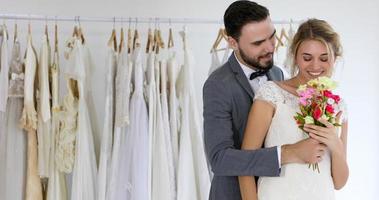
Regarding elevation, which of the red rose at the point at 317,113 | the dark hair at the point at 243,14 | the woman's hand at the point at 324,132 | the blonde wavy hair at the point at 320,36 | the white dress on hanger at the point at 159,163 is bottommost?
the white dress on hanger at the point at 159,163

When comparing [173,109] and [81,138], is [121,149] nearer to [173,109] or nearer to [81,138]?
[81,138]

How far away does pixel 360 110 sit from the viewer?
Answer: 9.86ft

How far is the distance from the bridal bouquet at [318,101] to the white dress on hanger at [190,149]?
986 millimetres

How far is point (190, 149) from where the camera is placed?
7.72 feet

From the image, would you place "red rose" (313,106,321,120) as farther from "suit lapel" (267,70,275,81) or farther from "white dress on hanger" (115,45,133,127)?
"white dress on hanger" (115,45,133,127)

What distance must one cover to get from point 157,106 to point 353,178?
1.38 meters

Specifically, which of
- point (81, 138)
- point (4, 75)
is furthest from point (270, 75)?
point (4, 75)

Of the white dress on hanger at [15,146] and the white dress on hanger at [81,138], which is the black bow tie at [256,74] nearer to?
the white dress on hanger at [81,138]

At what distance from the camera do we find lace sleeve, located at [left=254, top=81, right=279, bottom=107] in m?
1.54

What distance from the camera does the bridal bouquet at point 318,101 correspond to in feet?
4.62

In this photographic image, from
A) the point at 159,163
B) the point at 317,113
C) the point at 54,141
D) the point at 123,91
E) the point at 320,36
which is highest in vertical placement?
the point at 320,36

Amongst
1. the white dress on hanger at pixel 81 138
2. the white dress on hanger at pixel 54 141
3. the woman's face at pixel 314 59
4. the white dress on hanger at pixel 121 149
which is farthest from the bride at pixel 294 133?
the white dress on hanger at pixel 54 141

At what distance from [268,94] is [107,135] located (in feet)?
3.34

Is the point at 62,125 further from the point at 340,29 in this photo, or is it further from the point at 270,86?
the point at 340,29
